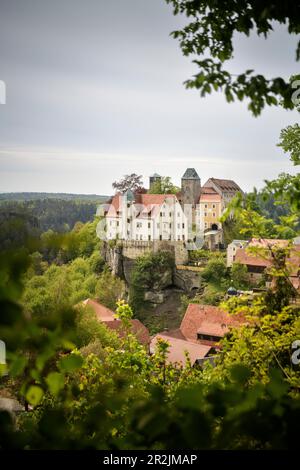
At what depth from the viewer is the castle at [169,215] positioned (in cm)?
4481

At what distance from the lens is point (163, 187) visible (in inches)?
2125

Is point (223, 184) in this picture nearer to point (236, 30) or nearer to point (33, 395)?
point (236, 30)

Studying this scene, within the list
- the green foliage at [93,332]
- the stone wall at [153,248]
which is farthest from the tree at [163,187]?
the green foliage at [93,332]

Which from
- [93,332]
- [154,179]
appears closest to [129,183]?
[154,179]

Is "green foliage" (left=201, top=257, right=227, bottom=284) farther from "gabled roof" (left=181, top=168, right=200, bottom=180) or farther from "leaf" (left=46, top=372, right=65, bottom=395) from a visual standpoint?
"leaf" (left=46, top=372, right=65, bottom=395)

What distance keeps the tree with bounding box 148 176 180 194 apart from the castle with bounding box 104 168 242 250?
10.4 ft

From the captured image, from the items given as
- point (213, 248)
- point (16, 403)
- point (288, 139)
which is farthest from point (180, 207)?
point (288, 139)

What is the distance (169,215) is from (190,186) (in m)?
6.08

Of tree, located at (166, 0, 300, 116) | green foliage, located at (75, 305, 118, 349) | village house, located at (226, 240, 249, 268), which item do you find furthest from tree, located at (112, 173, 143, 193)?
tree, located at (166, 0, 300, 116)

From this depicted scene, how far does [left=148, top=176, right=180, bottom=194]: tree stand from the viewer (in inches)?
2100

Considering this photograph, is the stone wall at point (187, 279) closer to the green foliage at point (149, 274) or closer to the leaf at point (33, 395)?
the green foliage at point (149, 274)

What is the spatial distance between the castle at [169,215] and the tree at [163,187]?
3.16 meters

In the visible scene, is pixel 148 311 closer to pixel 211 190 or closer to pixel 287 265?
pixel 211 190
